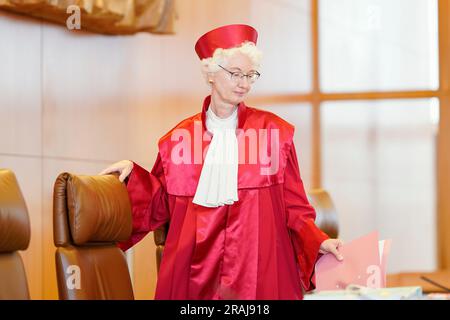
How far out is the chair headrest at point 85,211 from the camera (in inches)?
101

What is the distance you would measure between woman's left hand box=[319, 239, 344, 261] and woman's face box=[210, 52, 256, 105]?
1.71 ft

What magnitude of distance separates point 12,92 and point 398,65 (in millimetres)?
4241

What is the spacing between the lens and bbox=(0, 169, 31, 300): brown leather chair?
222 centimetres

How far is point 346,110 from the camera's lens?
7637 mm

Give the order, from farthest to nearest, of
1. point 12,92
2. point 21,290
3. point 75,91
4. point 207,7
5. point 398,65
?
point 398,65 < point 207,7 < point 75,91 < point 12,92 < point 21,290

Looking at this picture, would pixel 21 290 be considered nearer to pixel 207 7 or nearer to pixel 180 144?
pixel 180 144

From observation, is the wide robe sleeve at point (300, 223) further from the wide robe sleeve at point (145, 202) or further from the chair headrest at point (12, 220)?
the chair headrest at point (12, 220)

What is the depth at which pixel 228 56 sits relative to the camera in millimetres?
2793

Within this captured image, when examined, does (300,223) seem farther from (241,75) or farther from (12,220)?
(12,220)

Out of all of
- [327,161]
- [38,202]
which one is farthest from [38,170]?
[327,161]

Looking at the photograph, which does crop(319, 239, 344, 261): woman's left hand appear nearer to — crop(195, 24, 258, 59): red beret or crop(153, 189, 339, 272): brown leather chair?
crop(195, 24, 258, 59): red beret

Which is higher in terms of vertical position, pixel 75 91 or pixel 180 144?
pixel 75 91

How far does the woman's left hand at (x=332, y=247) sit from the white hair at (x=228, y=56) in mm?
589

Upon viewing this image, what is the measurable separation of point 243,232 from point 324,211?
78.4 inches
